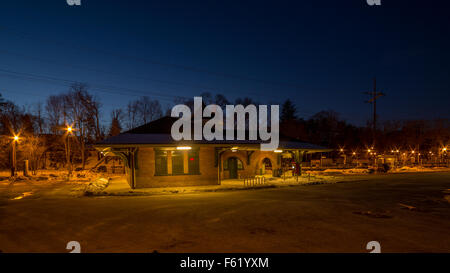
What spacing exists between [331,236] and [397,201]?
8.10m

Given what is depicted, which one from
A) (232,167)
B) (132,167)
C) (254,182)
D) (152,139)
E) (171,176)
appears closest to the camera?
(132,167)

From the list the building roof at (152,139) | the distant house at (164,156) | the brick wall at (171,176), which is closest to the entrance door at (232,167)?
the building roof at (152,139)

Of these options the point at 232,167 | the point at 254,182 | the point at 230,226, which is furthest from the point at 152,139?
the point at 230,226

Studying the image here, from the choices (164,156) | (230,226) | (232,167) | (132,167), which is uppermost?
(164,156)

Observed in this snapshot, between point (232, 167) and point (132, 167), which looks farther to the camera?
point (232, 167)

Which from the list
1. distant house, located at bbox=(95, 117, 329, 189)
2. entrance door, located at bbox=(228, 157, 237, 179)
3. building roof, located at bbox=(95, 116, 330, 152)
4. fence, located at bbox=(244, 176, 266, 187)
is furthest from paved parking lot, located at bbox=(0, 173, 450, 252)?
entrance door, located at bbox=(228, 157, 237, 179)

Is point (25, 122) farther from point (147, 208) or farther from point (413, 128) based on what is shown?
point (413, 128)

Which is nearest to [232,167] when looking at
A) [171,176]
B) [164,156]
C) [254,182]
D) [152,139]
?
[254,182]

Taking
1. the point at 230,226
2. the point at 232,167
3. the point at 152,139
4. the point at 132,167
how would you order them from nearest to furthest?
the point at 230,226 → the point at 132,167 → the point at 152,139 → the point at 232,167

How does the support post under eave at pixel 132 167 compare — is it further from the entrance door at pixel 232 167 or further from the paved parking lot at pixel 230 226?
the entrance door at pixel 232 167

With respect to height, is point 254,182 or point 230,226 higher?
point 230,226

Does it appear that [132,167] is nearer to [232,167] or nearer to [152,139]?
[152,139]

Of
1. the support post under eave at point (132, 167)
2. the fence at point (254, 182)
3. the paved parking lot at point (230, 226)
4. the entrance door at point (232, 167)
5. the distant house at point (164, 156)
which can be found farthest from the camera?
the entrance door at point (232, 167)

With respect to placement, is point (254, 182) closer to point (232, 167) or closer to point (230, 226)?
point (232, 167)
